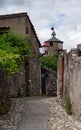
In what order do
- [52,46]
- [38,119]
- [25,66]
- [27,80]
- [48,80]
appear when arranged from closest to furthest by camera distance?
1. [38,119]
2. [27,80]
3. [25,66]
4. [48,80]
5. [52,46]

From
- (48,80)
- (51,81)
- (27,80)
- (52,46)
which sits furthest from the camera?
(52,46)

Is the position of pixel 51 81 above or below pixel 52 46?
below

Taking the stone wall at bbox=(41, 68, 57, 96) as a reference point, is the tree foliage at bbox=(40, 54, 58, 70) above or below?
above

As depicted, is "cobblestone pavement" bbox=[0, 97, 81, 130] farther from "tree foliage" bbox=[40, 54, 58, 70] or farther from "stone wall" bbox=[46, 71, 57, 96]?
"tree foliage" bbox=[40, 54, 58, 70]

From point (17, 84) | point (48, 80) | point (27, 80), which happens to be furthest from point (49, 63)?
point (17, 84)

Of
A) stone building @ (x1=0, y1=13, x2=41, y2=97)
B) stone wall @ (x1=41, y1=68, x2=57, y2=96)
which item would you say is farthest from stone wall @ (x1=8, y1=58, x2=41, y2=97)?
stone wall @ (x1=41, y1=68, x2=57, y2=96)

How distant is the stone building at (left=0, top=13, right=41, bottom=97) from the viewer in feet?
94.8

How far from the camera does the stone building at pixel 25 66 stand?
2890 centimetres

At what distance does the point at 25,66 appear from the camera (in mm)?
30766

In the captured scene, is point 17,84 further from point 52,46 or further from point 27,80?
point 52,46

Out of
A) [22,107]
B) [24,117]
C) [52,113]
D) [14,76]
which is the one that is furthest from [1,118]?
[14,76]

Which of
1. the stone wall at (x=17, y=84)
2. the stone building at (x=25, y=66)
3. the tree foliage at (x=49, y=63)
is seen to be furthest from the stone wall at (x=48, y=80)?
the stone wall at (x=17, y=84)

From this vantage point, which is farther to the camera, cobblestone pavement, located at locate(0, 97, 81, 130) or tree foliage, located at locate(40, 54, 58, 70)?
tree foliage, located at locate(40, 54, 58, 70)

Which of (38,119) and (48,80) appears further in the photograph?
(48,80)
